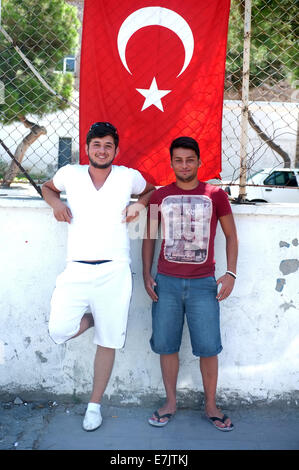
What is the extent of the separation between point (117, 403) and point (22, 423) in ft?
2.20

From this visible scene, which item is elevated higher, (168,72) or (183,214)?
(168,72)

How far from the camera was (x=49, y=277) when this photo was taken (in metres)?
3.34

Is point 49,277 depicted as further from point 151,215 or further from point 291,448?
point 291,448

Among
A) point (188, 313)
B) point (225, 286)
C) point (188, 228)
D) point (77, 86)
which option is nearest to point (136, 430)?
point (188, 313)

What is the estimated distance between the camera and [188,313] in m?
2.97

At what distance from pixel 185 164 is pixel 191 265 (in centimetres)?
64

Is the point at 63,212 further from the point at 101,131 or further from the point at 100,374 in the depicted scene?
the point at 100,374

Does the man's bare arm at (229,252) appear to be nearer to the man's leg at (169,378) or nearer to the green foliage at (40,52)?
the man's leg at (169,378)

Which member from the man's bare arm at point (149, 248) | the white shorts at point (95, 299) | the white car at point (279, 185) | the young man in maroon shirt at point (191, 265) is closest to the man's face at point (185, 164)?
the young man in maroon shirt at point (191, 265)

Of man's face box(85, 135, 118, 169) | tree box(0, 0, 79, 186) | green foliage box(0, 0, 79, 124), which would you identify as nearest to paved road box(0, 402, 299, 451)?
man's face box(85, 135, 118, 169)

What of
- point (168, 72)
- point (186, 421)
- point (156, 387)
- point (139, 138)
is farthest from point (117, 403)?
point (168, 72)

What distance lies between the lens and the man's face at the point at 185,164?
9.63 ft

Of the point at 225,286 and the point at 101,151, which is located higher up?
the point at 101,151

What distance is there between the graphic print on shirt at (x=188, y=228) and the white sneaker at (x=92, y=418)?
1070 mm
